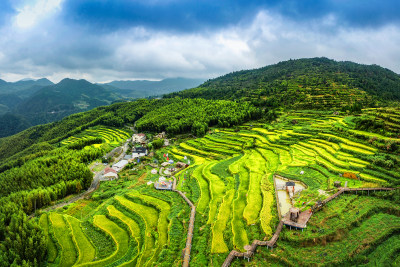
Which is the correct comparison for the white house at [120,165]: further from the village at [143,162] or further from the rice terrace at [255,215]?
the rice terrace at [255,215]

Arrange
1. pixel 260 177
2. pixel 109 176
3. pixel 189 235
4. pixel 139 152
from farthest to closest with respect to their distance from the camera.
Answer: pixel 139 152 < pixel 109 176 < pixel 260 177 < pixel 189 235

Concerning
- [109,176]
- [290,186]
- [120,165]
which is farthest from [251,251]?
[120,165]

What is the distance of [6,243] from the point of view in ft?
64.3

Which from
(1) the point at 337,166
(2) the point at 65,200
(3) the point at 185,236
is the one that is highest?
(1) the point at 337,166

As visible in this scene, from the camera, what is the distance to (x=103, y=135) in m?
79.2

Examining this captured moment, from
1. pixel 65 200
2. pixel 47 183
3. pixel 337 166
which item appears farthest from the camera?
pixel 47 183

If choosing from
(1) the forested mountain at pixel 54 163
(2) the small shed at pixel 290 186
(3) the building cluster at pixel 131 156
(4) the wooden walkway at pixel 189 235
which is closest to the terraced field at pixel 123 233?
(4) the wooden walkway at pixel 189 235

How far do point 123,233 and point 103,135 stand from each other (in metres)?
64.1

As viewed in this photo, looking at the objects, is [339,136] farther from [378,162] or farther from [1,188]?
[1,188]

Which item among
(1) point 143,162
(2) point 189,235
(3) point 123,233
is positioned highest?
(2) point 189,235

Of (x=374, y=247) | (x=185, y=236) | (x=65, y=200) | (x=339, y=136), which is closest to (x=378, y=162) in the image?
(x=339, y=136)

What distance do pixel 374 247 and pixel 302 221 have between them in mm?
4460

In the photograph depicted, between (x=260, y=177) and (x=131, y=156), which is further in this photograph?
(x=131, y=156)

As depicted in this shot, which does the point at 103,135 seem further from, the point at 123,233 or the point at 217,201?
the point at 217,201
